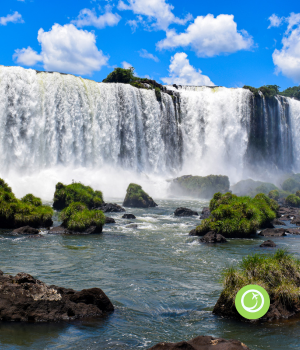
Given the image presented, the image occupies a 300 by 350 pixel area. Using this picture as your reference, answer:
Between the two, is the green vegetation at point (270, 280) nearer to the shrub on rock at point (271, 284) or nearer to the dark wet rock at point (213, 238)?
the shrub on rock at point (271, 284)

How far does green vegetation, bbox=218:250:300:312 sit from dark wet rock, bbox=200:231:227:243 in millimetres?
9094

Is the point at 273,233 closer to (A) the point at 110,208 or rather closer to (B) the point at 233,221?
(B) the point at 233,221

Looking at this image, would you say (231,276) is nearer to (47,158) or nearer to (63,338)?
(63,338)

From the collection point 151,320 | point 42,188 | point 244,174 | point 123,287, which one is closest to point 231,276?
point 151,320

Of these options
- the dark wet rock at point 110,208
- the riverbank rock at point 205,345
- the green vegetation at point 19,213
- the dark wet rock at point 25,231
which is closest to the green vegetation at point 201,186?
the dark wet rock at point 110,208

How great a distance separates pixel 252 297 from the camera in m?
8.57

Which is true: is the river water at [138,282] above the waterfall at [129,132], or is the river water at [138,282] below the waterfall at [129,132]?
below

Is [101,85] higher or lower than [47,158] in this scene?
higher

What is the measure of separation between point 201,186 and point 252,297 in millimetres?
36709

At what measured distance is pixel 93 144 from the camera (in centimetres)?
4666

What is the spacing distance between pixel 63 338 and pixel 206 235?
12.3 meters

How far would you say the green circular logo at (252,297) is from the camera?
8.22m

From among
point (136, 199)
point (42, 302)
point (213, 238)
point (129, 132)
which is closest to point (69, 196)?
point (136, 199)

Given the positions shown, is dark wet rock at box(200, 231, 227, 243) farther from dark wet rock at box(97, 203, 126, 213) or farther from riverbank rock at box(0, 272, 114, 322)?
dark wet rock at box(97, 203, 126, 213)
